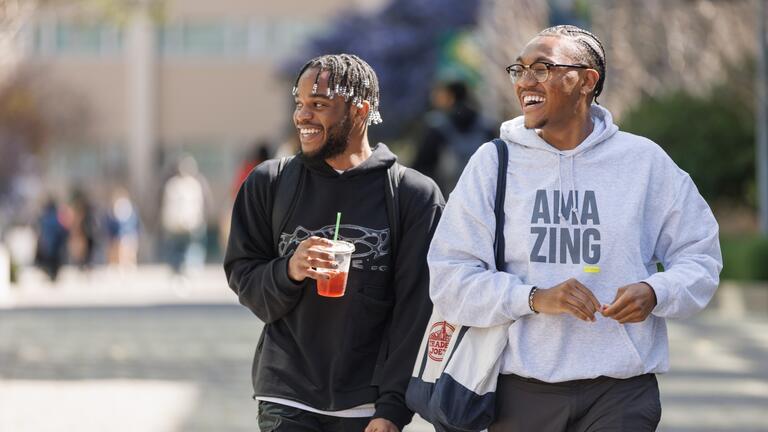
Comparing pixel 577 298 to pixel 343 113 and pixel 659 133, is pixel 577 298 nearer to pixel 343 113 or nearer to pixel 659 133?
pixel 343 113

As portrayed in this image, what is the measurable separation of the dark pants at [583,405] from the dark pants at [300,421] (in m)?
0.57

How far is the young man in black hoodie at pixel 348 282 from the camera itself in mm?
5316

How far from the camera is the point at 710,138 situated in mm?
25766

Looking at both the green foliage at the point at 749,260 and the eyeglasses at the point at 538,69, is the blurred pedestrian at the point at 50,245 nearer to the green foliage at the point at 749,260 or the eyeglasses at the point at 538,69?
the green foliage at the point at 749,260

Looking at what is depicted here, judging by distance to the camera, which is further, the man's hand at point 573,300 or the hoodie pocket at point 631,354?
the hoodie pocket at point 631,354

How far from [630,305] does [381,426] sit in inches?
35.8

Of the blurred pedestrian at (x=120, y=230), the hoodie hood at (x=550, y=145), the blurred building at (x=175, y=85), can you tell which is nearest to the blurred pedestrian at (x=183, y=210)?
the blurred pedestrian at (x=120, y=230)

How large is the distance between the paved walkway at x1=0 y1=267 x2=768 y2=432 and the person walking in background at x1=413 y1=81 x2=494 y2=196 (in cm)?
192

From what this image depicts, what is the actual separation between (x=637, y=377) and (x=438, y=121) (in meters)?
7.24

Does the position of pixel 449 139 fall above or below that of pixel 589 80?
below

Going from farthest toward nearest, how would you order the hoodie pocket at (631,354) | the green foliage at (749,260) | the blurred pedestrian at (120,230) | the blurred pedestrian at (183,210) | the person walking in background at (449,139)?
the blurred pedestrian at (120,230), the blurred pedestrian at (183,210), the green foliage at (749,260), the person walking in background at (449,139), the hoodie pocket at (631,354)

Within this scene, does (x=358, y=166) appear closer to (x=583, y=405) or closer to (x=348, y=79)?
(x=348, y=79)

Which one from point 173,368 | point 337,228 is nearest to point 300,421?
point 337,228

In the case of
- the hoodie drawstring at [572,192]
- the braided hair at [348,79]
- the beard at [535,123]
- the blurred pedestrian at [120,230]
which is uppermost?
the braided hair at [348,79]
